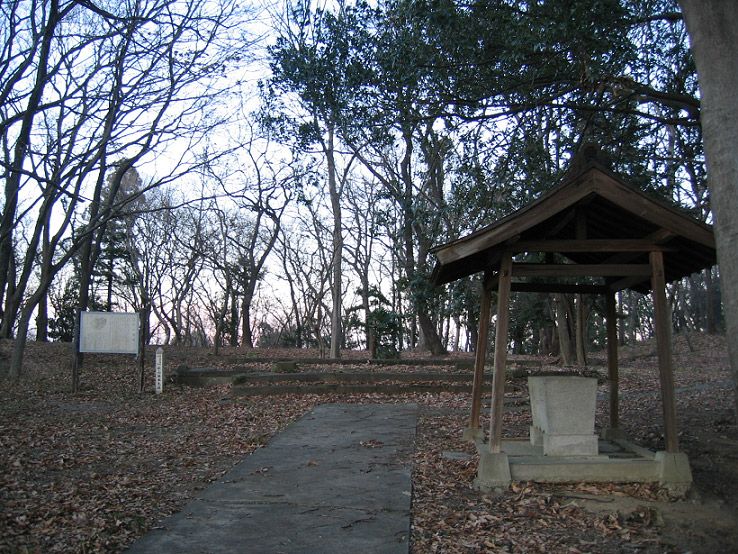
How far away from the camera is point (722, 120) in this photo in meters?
4.20

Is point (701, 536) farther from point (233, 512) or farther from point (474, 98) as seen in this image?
point (474, 98)

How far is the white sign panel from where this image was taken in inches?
596

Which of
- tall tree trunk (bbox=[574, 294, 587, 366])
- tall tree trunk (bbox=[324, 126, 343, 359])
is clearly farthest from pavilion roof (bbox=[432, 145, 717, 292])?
tall tree trunk (bbox=[324, 126, 343, 359])

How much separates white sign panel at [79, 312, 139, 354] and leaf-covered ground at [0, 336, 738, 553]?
3.39ft

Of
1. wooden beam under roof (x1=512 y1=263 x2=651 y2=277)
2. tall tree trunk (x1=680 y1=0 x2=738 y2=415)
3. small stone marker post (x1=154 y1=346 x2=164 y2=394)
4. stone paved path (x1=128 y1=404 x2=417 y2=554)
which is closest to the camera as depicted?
tall tree trunk (x1=680 y1=0 x2=738 y2=415)

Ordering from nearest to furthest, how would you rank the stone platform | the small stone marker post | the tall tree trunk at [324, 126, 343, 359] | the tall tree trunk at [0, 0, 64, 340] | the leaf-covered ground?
the leaf-covered ground
the stone platform
the tall tree trunk at [0, 0, 64, 340]
the small stone marker post
the tall tree trunk at [324, 126, 343, 359]

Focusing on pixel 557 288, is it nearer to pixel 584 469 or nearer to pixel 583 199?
pixel 583 199

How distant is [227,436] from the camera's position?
10008mm

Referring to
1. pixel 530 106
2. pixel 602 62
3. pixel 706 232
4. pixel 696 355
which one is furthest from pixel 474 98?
pixel 696 355

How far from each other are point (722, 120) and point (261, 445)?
23.6 feet

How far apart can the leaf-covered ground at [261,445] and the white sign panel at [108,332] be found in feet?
3.39

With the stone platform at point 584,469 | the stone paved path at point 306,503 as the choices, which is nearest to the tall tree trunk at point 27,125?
the stone paved path at point 306,503

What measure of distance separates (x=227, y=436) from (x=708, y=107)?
8.05 meters

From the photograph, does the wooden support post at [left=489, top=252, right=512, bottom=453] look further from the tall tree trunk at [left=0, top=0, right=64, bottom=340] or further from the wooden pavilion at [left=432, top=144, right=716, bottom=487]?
the tall tree trunk at [left=0, top=0, right=64, bottom=340]
